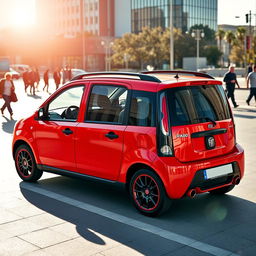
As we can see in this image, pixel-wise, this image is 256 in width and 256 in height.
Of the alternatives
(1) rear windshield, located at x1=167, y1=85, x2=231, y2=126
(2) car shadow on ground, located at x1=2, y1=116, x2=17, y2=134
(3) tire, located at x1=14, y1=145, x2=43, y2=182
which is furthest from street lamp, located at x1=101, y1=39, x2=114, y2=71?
(1) rear windshield, located at x1=167, y1=85, x2=231, y2=126

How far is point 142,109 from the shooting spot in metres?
5.92

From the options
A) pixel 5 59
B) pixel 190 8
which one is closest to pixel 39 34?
pixel 190 8

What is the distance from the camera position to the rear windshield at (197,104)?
575cm

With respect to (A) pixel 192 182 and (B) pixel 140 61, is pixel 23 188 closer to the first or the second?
(A) pixel 192 182

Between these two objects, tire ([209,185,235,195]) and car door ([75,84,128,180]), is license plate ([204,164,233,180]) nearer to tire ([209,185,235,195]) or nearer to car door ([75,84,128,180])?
tire ([209,185,235,195])

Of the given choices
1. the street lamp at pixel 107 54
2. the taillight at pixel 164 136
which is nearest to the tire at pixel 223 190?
the taillight at pixel 164 136

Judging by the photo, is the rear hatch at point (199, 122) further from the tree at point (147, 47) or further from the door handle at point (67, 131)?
the tree at point (147, 47)

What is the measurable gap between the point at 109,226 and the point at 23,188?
221cm

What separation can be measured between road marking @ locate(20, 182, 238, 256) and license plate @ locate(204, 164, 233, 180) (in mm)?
882

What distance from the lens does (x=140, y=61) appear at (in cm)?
7438

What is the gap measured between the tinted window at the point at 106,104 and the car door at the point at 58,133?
0.24 metres

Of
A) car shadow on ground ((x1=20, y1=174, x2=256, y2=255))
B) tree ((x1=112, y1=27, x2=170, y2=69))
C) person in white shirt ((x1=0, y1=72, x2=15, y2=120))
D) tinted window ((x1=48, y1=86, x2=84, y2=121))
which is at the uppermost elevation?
tree ((x1=112, y1=27, x2=170, y2=69))

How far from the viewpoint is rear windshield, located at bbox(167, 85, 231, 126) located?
18.9 feet

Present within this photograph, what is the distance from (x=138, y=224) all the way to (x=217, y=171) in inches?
45.4
